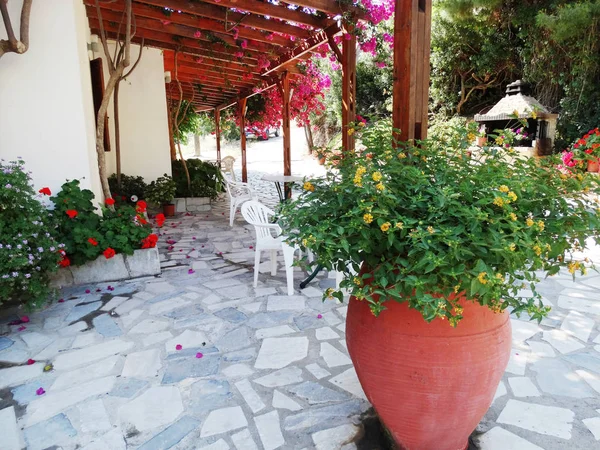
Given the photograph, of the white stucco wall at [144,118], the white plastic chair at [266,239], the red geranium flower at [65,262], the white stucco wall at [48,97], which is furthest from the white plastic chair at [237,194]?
the red geranium flower at [65,262]

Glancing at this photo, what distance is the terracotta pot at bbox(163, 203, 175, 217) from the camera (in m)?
6.13

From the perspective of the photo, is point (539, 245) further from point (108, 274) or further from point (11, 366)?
point (108, 274)

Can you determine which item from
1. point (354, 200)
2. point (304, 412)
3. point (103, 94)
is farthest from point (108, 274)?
point (354, 200)

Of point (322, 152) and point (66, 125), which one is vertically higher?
point (66, 125)

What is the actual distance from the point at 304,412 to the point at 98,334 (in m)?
1.40

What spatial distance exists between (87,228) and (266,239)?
136 centimetres

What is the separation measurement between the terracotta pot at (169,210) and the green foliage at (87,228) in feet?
8.94

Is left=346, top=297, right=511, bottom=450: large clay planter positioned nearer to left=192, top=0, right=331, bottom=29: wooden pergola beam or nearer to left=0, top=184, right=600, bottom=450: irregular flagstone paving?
left=0, top=184, right=600, bottom=450: irregular flagstone paving

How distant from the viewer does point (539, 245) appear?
1138 millimetres

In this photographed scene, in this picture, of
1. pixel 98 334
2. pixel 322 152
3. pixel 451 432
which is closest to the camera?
pixel 451 432

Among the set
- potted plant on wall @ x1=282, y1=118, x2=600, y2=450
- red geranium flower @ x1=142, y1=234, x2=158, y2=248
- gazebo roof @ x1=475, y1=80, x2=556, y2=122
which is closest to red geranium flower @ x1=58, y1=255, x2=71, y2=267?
red geranium flower @ x1=142, y1=234, x2=158, y2=248

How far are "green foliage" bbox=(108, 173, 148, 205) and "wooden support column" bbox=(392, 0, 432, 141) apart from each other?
4053 mm

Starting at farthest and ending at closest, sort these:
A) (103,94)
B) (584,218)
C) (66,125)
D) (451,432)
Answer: (103,94), (66,125), (451,432), (584,218)

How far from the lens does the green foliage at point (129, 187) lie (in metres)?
5.18
